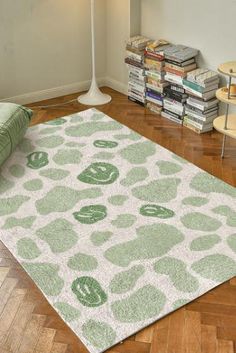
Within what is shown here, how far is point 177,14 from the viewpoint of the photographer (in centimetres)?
378

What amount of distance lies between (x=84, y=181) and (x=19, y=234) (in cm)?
62

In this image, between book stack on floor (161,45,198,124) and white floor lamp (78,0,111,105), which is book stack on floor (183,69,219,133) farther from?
white floor lamp (78,0,111,105)

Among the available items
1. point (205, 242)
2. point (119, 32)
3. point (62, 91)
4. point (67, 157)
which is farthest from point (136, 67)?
point (205, 242)

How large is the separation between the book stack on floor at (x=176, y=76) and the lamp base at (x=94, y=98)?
0.59 meters

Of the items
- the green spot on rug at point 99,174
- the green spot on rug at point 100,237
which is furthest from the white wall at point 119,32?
the green spot on rug at point 100,237

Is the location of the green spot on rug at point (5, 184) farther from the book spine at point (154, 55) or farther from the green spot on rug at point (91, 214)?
the book spine at point (154, 55)

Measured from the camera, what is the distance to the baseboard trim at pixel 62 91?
4.27 metres

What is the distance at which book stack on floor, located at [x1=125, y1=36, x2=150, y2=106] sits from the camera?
4.00 m

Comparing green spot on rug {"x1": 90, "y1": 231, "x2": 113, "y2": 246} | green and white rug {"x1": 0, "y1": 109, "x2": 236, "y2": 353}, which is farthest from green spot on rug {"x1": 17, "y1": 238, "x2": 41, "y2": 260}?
green spot on rug {"x1": 90, "y1": 231, "x2": 113, "y2": 246}

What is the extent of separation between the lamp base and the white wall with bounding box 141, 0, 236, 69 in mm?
629

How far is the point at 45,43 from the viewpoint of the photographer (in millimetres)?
4188

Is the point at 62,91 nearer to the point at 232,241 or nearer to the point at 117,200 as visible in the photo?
the point at 117,200

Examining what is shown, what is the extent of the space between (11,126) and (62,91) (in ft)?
4.06

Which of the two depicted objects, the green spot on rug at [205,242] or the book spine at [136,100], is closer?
the green spot on rug at [205,242]
